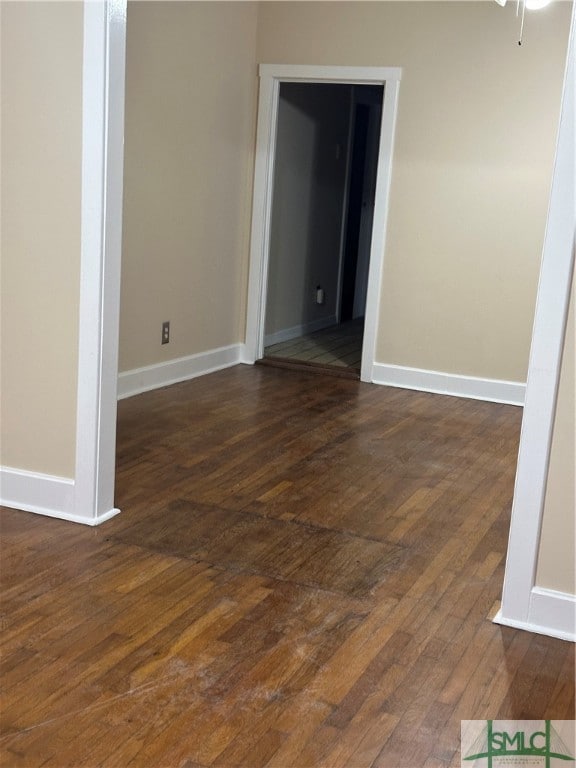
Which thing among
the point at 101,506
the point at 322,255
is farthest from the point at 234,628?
the point at 322,255

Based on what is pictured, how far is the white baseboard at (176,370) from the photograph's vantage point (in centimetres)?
514

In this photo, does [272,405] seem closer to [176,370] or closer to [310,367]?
[176,370]

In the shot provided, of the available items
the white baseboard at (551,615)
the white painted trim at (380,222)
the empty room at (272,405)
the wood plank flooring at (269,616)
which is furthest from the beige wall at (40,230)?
the white painted trim at (380,222)

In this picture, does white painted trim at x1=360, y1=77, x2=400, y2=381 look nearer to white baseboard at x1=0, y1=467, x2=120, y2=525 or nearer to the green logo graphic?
white baseboard at x1=0, y1=467, x2=120, y2=525

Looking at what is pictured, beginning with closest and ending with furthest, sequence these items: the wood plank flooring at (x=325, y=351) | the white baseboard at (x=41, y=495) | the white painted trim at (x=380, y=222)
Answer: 1. the white baseboard at (x=41, y=495)
2. the white painted trim at (x=380, y=222)
3. the wood plank flooring at (x=325, y=351)

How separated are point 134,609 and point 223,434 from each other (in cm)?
193

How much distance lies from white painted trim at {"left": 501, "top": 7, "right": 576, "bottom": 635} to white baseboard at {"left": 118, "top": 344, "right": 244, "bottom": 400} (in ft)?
9.62

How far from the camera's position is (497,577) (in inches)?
119

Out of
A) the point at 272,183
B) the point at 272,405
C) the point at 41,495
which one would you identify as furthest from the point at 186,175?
the point at 41,495

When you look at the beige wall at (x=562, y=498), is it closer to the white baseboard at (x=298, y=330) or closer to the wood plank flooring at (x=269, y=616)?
the wood plank flooring at (x=269, y=616)

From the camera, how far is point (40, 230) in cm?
310

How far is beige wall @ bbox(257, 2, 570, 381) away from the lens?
5324 millimetres

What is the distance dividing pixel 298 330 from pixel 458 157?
7.68 ft

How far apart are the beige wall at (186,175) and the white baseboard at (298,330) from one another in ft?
2.25
